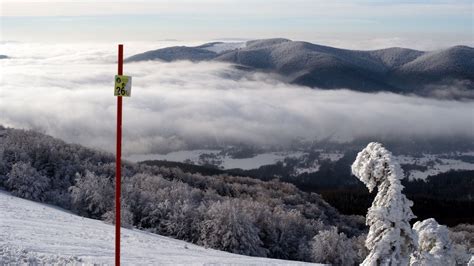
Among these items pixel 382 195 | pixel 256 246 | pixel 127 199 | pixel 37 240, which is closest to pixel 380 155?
pixel 382 195

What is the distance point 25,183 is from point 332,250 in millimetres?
37053

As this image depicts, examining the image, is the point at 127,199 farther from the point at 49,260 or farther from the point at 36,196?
the point at 49,260

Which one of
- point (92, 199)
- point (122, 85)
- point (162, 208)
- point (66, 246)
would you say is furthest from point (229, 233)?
Answer: point (122, 85)

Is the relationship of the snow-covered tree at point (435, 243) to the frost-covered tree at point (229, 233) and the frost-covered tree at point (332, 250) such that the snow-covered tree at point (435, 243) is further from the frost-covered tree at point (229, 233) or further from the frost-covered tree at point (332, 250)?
the frost-covered tree at point (332, 250)

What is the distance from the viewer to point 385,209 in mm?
12625

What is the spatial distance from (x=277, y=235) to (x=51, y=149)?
40.5m

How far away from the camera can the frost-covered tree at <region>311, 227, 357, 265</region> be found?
5462cm

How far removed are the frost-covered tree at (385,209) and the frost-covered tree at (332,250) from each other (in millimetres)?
42549

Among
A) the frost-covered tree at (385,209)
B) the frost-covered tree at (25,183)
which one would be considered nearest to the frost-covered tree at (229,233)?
the frost-covered tree at (25,183)

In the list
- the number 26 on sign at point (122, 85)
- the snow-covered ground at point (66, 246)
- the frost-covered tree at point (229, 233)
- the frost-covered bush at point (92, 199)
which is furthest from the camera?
the frost-covered bush at point (92, 199)

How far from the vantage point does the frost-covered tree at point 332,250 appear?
179 feet

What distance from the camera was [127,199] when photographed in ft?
200

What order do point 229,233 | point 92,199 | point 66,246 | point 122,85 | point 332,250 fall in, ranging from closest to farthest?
point 122,85 → point 66,246 → point 229,233 → point 332,250 → point 92,199

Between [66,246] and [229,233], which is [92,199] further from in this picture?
[66,246]
